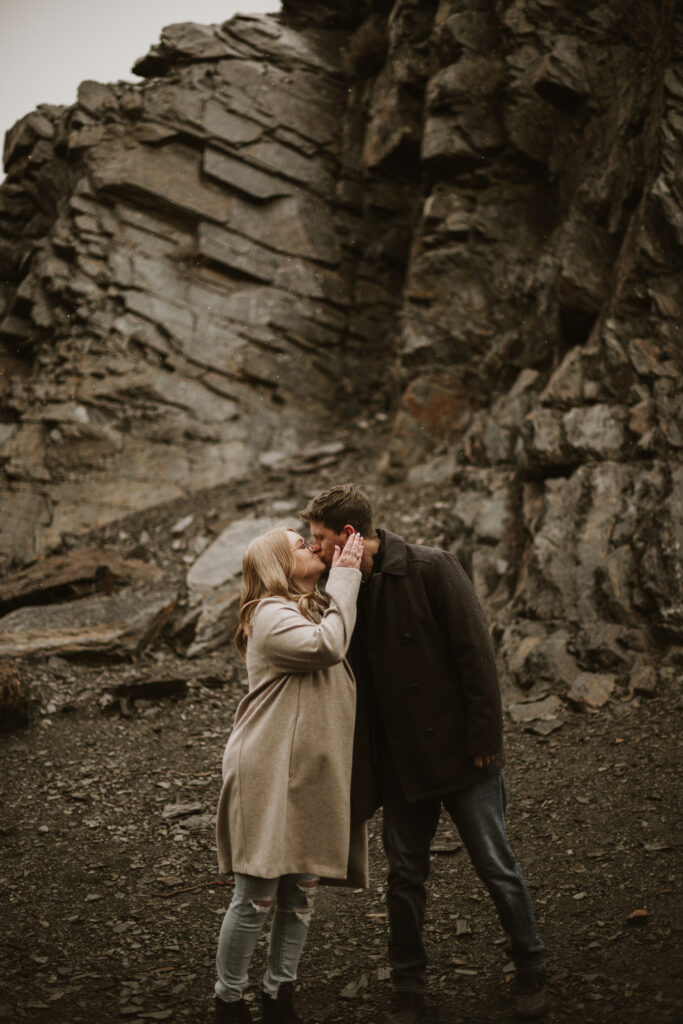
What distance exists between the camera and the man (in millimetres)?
3473

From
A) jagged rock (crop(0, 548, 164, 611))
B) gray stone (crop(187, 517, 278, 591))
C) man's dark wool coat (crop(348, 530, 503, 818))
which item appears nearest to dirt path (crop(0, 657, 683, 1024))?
man's dark wool coat (crop(348, 530, 503, 818))

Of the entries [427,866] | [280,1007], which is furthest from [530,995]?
[280,1007]

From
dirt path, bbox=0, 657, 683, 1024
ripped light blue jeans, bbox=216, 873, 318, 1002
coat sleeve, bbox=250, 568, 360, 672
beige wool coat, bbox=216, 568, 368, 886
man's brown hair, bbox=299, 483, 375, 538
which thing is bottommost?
dirt path, bbox=0, 657, 683, 1024

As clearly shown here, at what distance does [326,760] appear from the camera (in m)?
3.30

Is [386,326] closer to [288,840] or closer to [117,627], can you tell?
[117,627]

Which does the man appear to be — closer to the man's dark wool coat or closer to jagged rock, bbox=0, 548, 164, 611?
the man's dark wool coat

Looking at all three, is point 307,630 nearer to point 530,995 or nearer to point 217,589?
point 530,995

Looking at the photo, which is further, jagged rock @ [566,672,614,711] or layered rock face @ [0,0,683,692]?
layered rock face @ [0,0,683,692]

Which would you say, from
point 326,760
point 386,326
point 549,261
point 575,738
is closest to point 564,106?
point 549,261

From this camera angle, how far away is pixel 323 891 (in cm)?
536

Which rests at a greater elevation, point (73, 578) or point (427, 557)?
point (427, 557)

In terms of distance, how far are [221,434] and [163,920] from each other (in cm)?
1139

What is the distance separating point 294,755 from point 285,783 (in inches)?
4.6

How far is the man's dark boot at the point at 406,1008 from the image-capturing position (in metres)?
3.51
